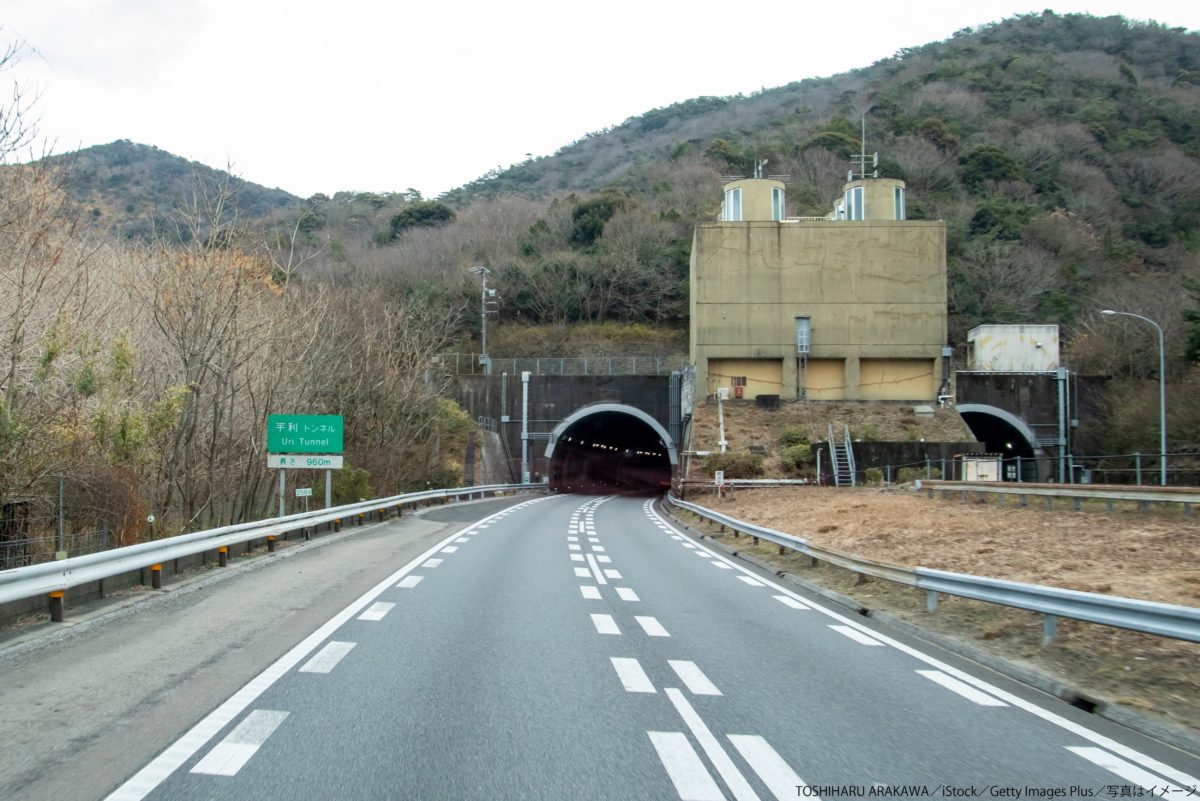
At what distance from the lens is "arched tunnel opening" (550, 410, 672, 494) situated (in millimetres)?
60812

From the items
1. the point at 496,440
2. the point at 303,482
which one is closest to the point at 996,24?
the point at 496,440

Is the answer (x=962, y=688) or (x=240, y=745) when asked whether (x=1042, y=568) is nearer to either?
(x=962, y=688)

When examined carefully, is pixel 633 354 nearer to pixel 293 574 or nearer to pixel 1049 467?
pixel 1049 467

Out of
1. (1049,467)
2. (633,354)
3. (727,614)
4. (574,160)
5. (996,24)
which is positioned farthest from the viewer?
(574,160)

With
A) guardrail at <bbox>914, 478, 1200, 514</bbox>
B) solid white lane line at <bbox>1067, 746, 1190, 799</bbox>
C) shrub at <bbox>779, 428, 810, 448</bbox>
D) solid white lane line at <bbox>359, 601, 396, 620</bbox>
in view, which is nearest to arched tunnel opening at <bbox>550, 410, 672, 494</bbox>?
shrub at <bbox>779, 428, 810, 448</bbox>

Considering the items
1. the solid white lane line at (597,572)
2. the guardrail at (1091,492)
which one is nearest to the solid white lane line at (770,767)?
the solid white lane line at (597,572)

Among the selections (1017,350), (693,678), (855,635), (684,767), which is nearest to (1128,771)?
(684,767)

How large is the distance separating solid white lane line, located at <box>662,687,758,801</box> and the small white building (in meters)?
52.6

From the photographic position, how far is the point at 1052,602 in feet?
26.1

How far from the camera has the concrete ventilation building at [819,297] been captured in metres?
50.9

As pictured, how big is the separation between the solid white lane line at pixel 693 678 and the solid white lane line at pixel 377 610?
3428 mm

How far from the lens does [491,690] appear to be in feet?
21.6

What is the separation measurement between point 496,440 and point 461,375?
5371mm

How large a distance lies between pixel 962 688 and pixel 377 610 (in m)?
5.92
